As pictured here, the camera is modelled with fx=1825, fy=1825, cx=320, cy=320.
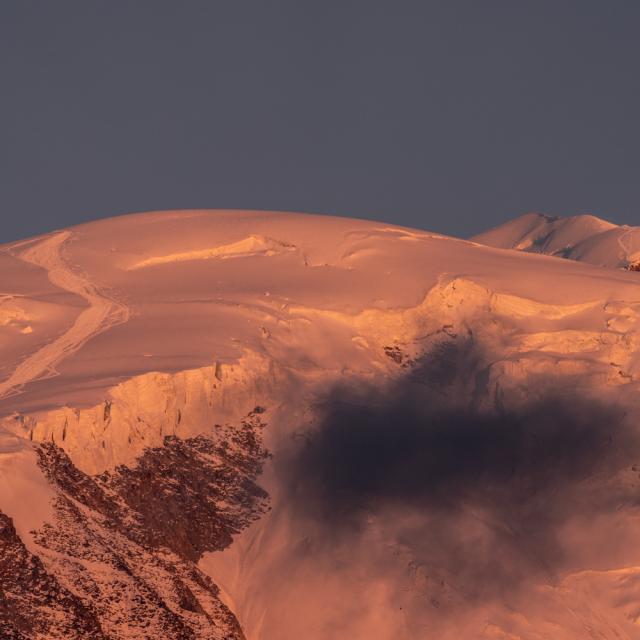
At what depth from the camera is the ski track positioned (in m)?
106

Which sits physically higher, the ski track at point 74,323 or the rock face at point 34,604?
the ski track at point 74,323

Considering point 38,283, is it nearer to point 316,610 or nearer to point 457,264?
point 457,264

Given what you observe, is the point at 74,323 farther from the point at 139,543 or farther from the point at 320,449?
the point at 139,543

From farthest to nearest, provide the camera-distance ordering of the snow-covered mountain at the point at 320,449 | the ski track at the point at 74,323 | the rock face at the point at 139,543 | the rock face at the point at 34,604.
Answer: the ski track at the point at 74,323
the snow-covered mountain at the point at 320,449
the rock face at the point at 139,543
the rock face at the point at 34,604

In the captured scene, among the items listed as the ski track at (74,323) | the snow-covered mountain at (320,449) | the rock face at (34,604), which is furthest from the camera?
the ski track at (74,323)

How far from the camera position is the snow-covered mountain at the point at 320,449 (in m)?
93.0

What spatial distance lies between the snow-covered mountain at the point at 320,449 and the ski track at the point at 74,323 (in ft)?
1.17

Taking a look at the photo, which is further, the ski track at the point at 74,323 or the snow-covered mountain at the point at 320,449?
the ski track at the point at 74,323

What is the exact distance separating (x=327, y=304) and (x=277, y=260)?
39.4 ft

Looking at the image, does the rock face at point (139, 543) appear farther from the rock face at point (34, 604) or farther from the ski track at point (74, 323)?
the ski track at point (74, 323)

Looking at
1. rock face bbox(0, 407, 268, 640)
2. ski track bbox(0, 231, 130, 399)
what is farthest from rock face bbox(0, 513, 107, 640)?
ski track bbox(0, 231, 130, 399)

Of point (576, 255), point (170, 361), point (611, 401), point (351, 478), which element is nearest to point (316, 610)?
point (351, 478)

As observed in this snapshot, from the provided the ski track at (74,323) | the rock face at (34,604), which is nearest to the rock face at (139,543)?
the rock face at (34,604)

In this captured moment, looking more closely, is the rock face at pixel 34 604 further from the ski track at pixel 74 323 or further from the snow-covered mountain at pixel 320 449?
the ski track at pixel 74 323
